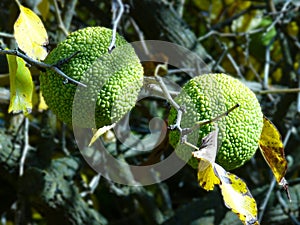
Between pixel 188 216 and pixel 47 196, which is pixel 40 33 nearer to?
pixel 47 196

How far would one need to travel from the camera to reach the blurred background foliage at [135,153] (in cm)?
157

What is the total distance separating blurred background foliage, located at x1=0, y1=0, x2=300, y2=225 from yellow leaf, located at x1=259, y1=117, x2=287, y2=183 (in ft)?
Result: 1.13

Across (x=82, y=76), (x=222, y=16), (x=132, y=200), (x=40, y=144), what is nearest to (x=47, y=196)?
(x=40, y=144)

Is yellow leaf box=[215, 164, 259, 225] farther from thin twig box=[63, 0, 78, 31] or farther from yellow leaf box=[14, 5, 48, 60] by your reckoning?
thin twig box=[63, 0, 78, 31]

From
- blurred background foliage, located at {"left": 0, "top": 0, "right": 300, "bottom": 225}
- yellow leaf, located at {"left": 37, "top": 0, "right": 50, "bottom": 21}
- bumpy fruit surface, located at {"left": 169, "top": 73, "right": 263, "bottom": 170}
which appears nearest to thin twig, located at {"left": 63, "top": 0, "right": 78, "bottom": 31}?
blurred background foliage, located at {"left": 0, "top": 0, "right": 300, "bottom": 225}

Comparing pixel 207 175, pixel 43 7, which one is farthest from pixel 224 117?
pixel 43 7

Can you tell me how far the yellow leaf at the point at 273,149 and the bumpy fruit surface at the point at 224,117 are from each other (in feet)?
0.15

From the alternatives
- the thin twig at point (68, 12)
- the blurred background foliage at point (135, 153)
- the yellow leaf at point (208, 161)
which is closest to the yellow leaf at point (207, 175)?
the yellow leaf at point (208, 161)

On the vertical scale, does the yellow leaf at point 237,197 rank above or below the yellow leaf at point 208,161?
below

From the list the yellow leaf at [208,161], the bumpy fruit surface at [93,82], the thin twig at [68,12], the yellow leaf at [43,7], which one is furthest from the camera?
the thin twig at [68,12]

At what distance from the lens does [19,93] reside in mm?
1047

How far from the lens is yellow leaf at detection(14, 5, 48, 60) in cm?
104

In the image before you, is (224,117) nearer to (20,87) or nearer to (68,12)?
(20,87)

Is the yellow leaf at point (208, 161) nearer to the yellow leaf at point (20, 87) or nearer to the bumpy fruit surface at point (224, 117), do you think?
the bumpy fruit surface at point (224, 117)
